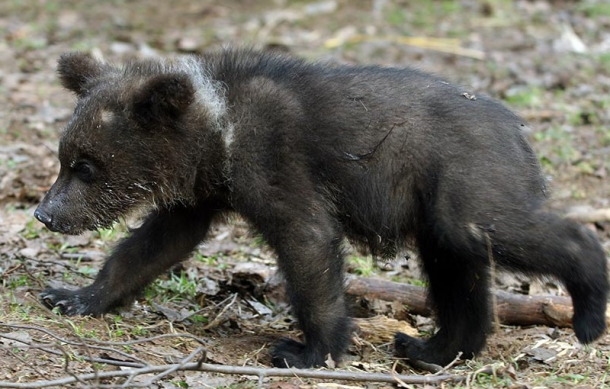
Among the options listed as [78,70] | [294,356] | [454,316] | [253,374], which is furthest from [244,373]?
[78,70]

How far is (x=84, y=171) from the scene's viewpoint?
255 inches

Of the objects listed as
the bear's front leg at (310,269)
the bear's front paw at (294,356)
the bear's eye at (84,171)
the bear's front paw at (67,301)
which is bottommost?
the bear's front paw at (294,356)

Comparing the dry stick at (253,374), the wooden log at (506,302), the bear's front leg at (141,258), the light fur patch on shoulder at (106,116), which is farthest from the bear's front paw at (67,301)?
the wooden log at (506,302)

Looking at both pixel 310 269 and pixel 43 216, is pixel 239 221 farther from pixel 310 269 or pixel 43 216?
pixel 43 216

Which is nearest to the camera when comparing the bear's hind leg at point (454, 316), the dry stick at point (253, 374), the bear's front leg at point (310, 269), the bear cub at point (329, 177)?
the dry stick at point (253, 374)

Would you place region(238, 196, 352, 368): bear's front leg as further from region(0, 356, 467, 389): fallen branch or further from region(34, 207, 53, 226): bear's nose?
→ region(34, 207, 53, 226): bear's nose

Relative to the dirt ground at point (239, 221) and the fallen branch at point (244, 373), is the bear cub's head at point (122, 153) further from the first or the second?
the fallen branch at point (244, 373)

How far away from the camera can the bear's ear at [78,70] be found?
6832 millimetres

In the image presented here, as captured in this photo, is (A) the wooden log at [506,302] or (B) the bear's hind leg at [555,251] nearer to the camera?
(B) the bear's hind leg at [555,251]

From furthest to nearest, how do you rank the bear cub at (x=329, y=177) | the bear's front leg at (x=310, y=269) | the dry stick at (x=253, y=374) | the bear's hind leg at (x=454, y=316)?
1. the bear's hind leg at (x=454, y=316)
2. the bear's front leg at (x=310, y=269)
3. the bear cub at (x=329, y=177)
4. the dry stick at (x=253, y=374)

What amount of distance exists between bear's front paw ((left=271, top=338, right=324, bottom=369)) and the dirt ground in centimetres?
12

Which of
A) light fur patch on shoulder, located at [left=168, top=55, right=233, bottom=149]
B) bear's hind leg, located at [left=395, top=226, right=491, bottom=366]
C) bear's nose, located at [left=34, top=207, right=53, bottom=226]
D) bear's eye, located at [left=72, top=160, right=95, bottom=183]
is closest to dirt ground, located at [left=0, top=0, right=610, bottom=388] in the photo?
bear's hind leg, located at [left=395, top=226, right=491, bottom=366]

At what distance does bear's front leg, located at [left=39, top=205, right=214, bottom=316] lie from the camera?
6859mm

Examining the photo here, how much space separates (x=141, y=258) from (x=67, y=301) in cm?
62
